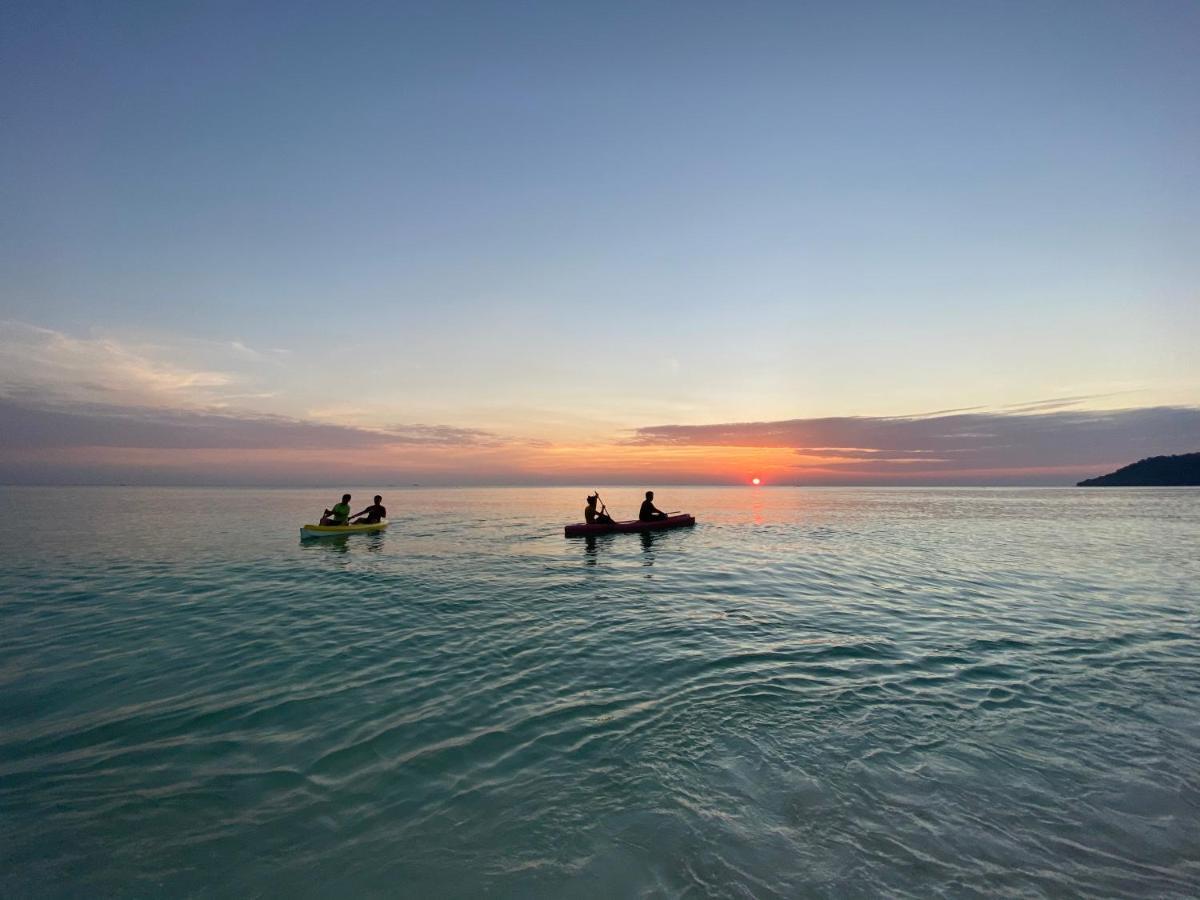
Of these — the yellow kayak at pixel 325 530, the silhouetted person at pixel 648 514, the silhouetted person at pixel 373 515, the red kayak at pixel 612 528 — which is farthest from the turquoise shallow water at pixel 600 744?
the silhouetted person at pixel 648 514

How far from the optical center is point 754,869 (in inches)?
197

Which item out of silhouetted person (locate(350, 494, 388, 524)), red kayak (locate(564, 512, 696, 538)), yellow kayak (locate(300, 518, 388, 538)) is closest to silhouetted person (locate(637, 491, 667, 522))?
red kayak (locate(564, 512, 696, 538))

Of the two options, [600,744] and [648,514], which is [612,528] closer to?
[648,514]

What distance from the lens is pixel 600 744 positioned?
7551mm

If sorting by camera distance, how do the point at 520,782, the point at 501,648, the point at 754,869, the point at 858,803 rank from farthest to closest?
the point at 501,648
the point at 520,782
the point at 858,803
the point at 754,869

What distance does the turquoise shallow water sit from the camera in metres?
5.14

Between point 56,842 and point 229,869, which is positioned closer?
point 229,869

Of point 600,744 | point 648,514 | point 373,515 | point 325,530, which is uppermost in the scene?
point 373,515

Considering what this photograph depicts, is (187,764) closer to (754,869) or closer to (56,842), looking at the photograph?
(56,842)

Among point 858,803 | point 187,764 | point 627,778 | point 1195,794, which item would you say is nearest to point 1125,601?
point 1195,794

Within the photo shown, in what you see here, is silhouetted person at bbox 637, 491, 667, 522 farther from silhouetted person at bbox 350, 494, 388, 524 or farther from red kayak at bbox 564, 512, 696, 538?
silhouetted person at bbox 350, 494, 388, 524

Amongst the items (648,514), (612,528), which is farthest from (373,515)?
(648,514)

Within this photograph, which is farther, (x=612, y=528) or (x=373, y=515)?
(x=373, y=515)

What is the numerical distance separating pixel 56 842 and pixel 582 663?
762 cm
